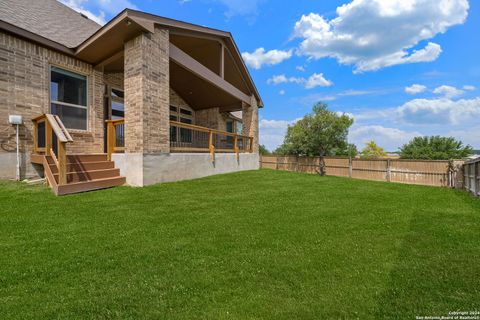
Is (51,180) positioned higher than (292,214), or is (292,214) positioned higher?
(51,180)

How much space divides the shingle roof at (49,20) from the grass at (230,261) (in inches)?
218

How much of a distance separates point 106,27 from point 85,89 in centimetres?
266

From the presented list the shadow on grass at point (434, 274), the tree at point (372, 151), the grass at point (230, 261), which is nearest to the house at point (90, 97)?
the grass at point (230, 261)

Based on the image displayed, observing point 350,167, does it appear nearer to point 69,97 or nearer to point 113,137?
point 113,137

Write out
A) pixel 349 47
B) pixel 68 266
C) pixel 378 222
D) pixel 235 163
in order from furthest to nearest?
pixel 349 47, pixel 235 163, pixel 378 222, pixel 68 266

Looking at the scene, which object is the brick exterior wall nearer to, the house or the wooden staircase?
the house

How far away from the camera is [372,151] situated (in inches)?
1481

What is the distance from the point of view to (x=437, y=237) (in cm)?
355

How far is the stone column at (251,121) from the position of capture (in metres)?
14.1

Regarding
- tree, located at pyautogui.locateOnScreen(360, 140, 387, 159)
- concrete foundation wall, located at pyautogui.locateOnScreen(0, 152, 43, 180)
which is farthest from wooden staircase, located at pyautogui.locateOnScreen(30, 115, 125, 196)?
tree, located at pyautogui.locateOnScreen(360, 140, 387, 159)

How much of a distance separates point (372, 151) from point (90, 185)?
39.9 m

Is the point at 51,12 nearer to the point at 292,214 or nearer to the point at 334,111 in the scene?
the point at 292,214

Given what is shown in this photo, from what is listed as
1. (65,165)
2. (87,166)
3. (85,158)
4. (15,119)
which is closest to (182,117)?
(85,158)

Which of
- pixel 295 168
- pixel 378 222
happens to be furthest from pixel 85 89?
pixel 295 168
